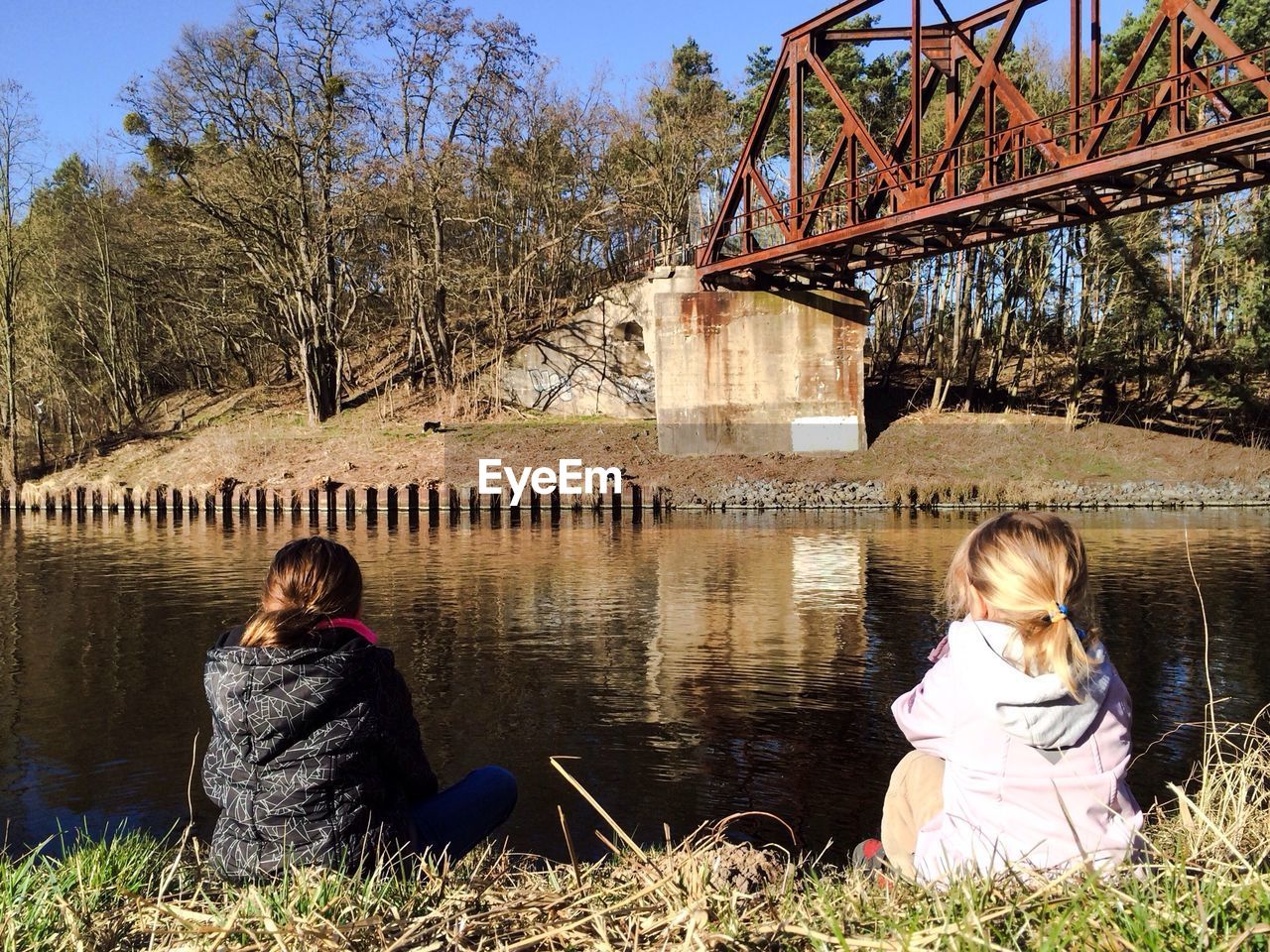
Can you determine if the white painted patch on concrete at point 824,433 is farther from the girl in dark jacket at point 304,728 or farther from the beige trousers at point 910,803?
the girl in dark jacket at point 304,728

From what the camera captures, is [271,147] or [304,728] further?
[271,147]

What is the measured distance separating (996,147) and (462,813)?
23.1 metres

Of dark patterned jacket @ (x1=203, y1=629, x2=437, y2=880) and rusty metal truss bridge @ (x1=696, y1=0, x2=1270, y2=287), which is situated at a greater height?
rusty metal truss bridge @ (x1=696, y1=0, x2=1270, y2=287)

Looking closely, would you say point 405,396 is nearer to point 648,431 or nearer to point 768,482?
point 648,431

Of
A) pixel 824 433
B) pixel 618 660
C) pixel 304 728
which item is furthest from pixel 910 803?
pixel 824 433

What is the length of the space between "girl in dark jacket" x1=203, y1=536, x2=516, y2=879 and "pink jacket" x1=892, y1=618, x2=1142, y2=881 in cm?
158

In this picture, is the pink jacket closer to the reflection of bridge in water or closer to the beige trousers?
the beige trousers

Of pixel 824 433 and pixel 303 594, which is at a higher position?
pixel 824 433

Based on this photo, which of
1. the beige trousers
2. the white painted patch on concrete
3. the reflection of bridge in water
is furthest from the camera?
the white painted patch on concrete

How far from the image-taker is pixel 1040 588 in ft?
9.05

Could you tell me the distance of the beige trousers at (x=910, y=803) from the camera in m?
3.11

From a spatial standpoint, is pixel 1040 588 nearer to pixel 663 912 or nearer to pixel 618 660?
pixel 663 912

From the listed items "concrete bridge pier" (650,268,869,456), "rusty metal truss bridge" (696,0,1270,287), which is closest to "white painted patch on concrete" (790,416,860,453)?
"concrete bridge pier" (650,268,869,456)

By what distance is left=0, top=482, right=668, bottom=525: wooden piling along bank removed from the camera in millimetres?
26109
